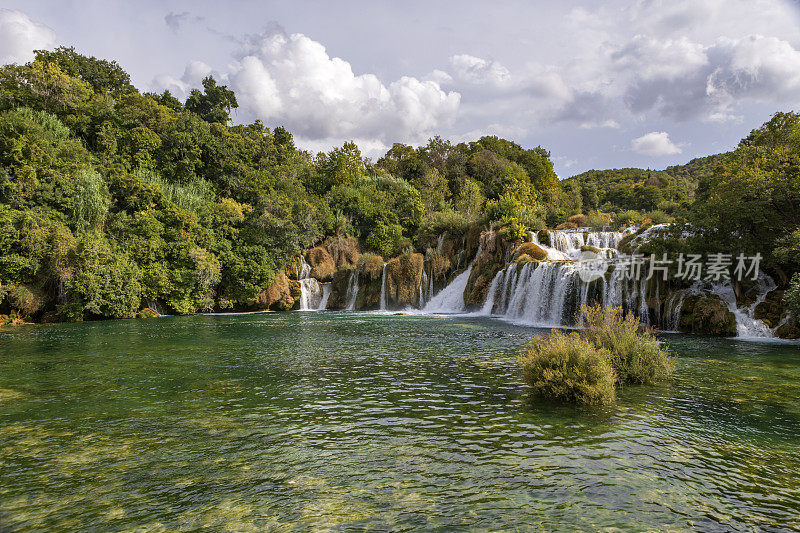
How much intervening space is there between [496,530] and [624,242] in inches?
1302

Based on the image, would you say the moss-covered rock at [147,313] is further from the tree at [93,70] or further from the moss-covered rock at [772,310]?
the moss-covered rock at [772,310]

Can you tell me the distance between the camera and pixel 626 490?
202 inches

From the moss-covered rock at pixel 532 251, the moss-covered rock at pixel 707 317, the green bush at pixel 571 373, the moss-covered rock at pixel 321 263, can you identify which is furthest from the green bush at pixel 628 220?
the green bush at pixel 571 373

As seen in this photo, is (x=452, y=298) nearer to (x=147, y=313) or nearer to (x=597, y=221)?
(x=597, y=221)

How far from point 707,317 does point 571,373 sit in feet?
52.2

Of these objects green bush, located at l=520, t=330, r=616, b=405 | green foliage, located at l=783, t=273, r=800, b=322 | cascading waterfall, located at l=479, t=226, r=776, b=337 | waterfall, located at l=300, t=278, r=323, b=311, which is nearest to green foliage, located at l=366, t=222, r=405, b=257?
waterfall, located at l=300, t=278, r=323, b=311

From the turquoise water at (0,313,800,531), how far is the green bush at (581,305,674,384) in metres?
0.69

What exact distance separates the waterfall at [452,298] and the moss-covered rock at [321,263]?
11.5m

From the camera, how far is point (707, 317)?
19984mm

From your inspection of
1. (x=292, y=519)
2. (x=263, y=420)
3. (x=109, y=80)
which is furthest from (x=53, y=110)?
(x=292, y=519)

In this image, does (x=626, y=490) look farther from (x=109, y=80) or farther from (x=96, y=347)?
(x=109, y=80)

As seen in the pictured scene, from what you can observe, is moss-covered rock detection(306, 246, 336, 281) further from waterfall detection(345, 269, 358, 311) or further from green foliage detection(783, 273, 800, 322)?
green foliage detection(783, 273, 800, 322)

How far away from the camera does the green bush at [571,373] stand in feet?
28.3

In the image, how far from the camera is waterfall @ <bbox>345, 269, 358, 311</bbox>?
4094 cm
